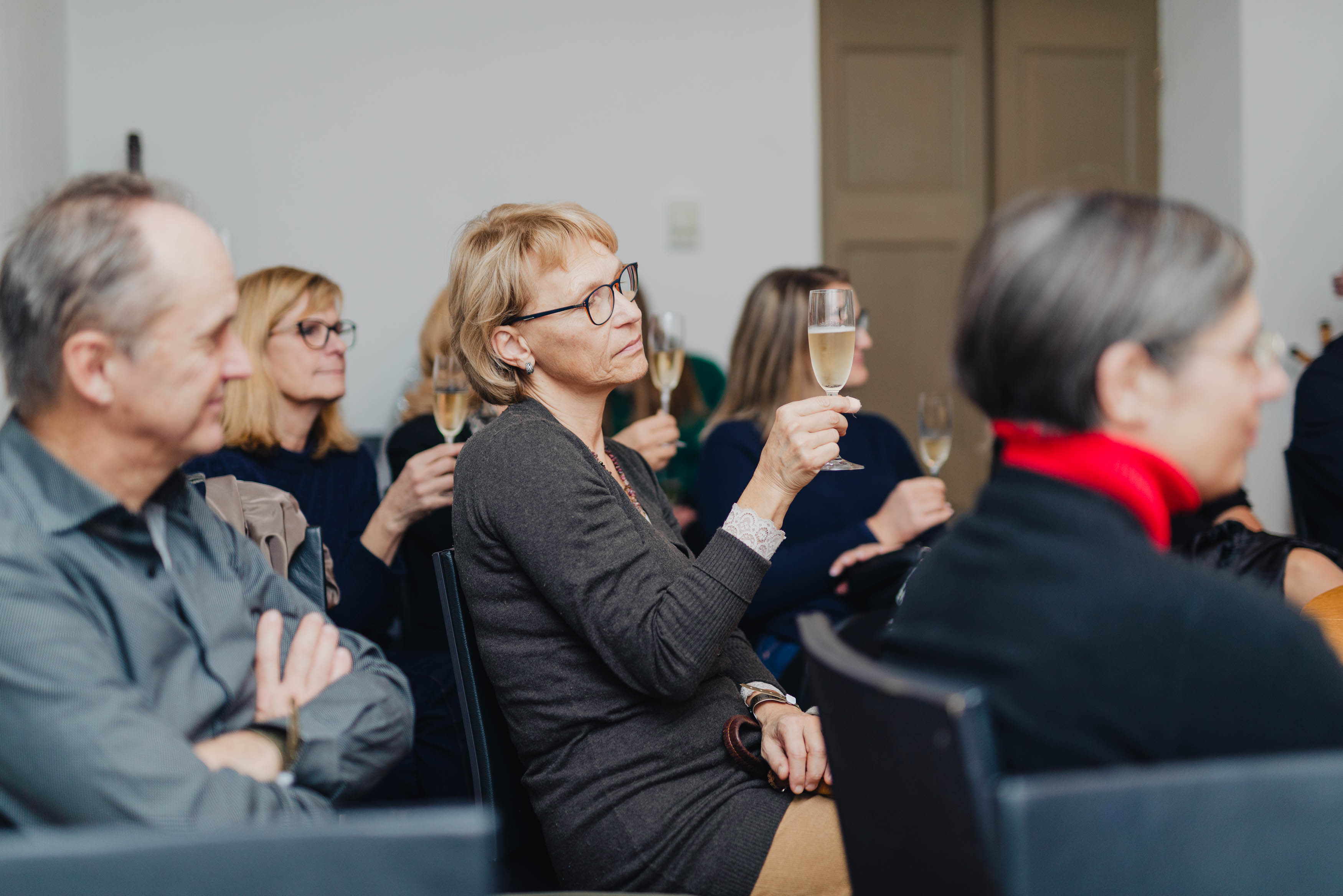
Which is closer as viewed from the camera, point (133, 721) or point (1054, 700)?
point (1054, 700)

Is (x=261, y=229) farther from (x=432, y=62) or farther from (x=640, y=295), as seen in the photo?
(x=640, y=295)

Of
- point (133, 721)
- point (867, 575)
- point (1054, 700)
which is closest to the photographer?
point (1054, 700)

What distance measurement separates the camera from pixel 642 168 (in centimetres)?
402

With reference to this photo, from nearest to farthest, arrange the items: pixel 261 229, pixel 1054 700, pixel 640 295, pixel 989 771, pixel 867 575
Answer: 1. pixel 989 771
2. pixel 1054 700
3. pixel 867 575
4. pixel 640 295
5. pixel 261 229

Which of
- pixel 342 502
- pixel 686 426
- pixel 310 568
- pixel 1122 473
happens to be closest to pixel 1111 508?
pixel 1122 473

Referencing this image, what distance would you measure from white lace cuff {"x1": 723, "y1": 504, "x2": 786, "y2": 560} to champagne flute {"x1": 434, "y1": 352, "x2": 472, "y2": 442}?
93cm

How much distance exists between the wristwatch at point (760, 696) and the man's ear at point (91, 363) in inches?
37.5

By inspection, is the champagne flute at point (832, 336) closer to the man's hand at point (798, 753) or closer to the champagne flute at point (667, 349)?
the man's hand at point (798, 753)

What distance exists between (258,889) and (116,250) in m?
0.59

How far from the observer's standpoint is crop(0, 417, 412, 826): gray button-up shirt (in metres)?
0.89

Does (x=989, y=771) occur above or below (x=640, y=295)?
below

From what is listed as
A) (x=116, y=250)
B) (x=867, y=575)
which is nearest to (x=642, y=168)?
(x=867, y=575)

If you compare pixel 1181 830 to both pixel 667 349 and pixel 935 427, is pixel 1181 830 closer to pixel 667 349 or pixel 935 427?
pixel 935 427

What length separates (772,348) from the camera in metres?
2.60
